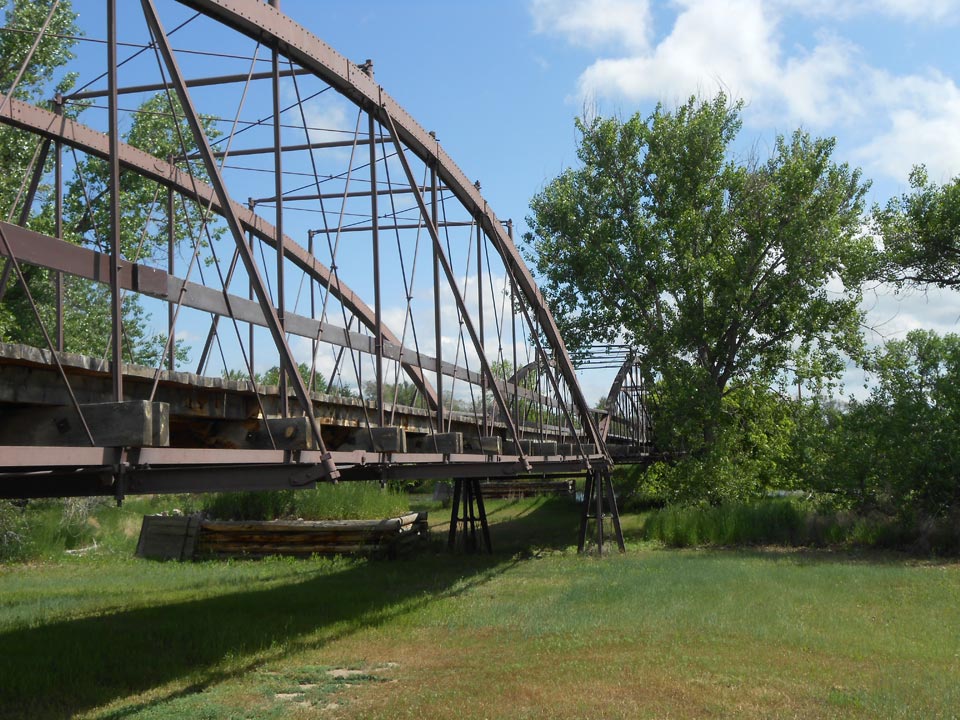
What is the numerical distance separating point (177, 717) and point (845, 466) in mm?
18894

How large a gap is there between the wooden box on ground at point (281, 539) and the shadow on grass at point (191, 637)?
2709 mm

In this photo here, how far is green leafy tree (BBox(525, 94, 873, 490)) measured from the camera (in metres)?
29.7

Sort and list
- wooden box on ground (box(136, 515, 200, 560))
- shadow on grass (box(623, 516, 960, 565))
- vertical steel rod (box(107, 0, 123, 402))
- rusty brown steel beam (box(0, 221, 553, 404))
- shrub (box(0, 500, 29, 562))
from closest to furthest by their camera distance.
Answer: vertical steel rod (box(107, 0, 123, 402)), rusty brown steel beam (box(0, 221, 553, 404)), shadow on grass (box(623, 516, 960, 565)), shrub (box(0, 500, 29, 562)), wooden box on ground (box(136, 515, 200, 560))

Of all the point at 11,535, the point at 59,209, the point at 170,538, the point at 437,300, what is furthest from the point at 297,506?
the point at 59,209

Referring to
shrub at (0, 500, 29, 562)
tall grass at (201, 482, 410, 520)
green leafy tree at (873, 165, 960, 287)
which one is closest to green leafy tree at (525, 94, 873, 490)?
green leafy tree at (873, 165, 960, 287)

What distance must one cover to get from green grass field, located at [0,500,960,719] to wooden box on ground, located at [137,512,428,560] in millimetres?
2167

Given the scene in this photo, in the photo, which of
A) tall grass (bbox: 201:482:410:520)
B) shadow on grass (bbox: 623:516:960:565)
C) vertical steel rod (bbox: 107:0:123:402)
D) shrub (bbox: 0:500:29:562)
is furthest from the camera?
tall grass (bbox: 201:482:410:520)

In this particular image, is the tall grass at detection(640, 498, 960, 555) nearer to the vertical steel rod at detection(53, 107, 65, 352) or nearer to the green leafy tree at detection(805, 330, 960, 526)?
the green leafy tree at detection(805, 330, 960, 526)

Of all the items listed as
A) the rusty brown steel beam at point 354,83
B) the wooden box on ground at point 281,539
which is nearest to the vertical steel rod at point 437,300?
the rusty brown steel beam at point 354,83

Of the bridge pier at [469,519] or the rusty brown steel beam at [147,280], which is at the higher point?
the rusty brown steel beam at [147,280]

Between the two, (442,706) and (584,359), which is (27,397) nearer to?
(442,706)

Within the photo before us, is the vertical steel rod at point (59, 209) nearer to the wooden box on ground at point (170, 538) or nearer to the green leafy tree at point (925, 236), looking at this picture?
the wooden box on ground at point (170, 538)

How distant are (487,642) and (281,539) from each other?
434 inches

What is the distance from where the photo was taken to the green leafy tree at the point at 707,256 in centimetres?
2966
